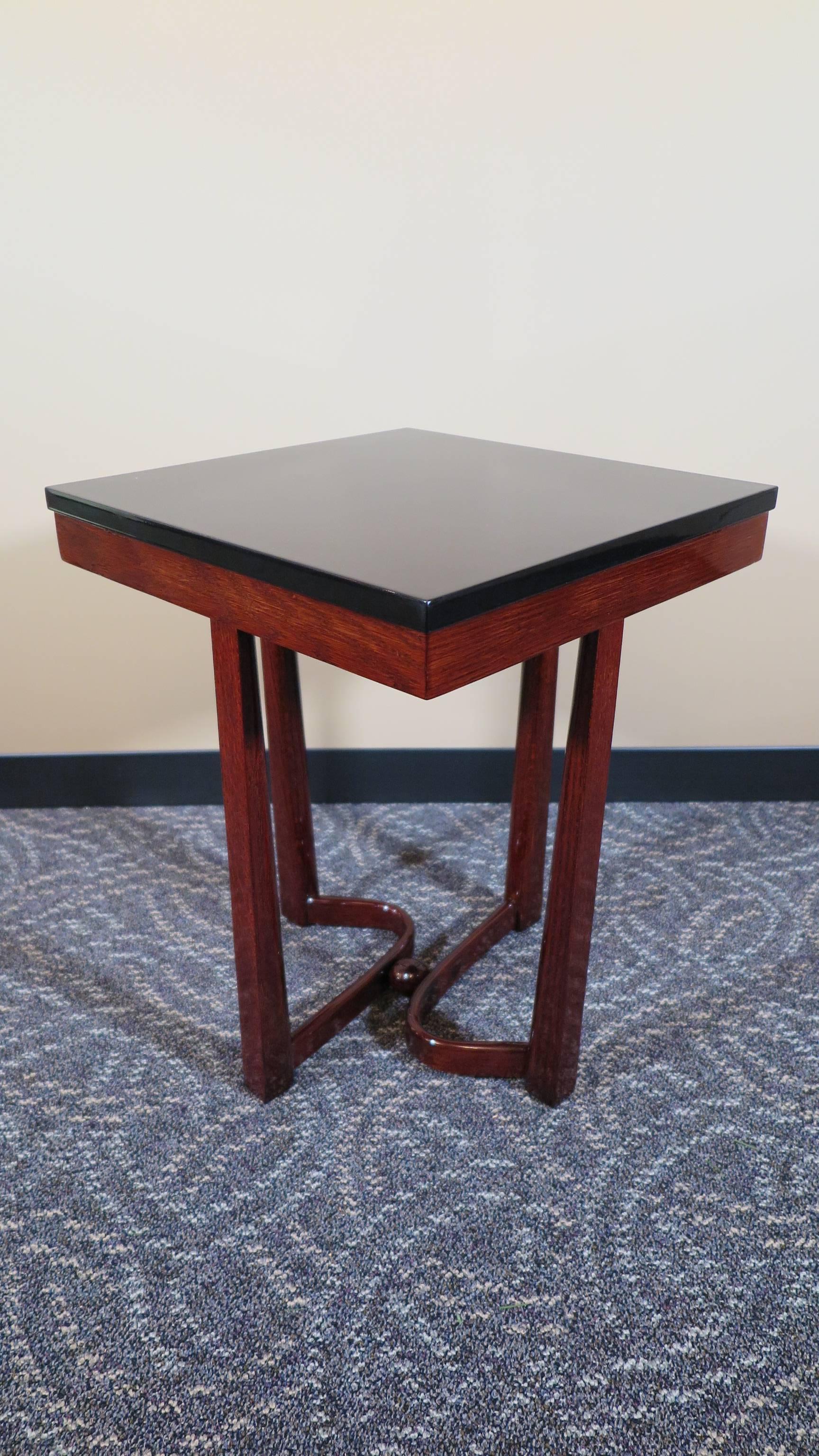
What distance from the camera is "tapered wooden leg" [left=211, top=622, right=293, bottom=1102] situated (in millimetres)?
1089

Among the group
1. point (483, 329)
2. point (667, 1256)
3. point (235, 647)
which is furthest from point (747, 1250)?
point (483, 329)

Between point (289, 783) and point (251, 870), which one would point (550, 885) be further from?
point (289, 783)

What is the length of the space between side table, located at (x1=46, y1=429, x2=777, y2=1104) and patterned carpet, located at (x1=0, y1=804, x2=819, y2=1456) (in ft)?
0.32

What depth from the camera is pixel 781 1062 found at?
4.48 feet

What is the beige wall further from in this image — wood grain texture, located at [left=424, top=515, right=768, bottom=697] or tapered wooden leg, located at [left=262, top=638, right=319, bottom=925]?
wood grain texture, located at [left=424, top=515, right=768, bottom=697]

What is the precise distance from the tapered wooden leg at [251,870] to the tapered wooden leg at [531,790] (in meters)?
0.42

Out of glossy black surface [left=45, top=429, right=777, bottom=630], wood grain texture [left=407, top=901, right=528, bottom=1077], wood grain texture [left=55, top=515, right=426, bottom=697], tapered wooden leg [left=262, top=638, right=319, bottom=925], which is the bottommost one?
wood grain texture [left=407, top=901, right=528, bottom=1077]

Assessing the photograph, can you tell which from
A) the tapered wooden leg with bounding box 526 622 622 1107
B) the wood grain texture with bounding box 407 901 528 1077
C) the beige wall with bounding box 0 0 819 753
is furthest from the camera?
the beige wall with bounding box 0 0 819 753

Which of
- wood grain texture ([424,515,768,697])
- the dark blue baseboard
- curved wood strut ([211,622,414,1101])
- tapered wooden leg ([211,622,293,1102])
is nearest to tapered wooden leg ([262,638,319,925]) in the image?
curved wood strut ([211,622,414,1101])

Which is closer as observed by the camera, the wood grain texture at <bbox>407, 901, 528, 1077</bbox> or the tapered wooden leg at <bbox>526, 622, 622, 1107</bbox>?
the tapered wooden leg at <bbox>526, 622, 622, 1107</bbox>

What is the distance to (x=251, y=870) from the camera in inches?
45.8

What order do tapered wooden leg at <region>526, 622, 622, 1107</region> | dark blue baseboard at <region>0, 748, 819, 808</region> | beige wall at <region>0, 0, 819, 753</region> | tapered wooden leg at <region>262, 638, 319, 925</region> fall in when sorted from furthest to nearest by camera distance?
dark blue baseboard at <region>0, 748, 819, 808</region>
beige wall at <region>0, 0, 819, 753</region>
tapered wooden leg at <region>262, 638, 319, 925</region>
tapered wooden leg at <region>526, 622, 622, 1107</region>

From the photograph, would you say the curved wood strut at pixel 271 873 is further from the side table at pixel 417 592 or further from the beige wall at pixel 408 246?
the beige wall at pixel 408 246

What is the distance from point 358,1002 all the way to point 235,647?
60cm
